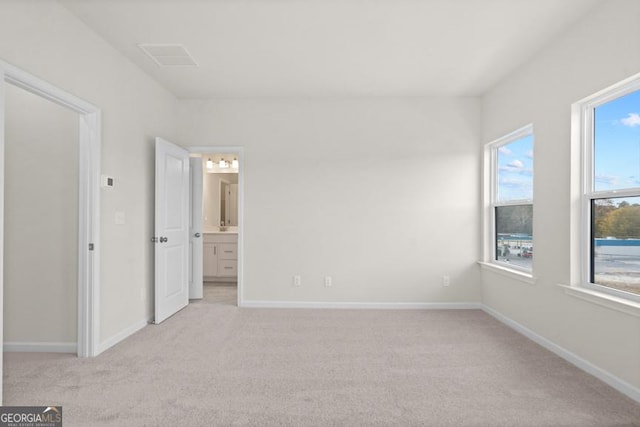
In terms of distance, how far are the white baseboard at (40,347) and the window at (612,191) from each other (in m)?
4.34

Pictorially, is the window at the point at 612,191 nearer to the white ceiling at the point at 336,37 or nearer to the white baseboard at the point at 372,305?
the white ceiling at the point at 336,37

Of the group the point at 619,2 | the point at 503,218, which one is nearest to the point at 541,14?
the point at 619,2

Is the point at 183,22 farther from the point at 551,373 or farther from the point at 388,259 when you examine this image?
the point at 551,373

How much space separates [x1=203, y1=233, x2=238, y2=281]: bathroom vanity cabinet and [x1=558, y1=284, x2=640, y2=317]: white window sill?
16.1ft

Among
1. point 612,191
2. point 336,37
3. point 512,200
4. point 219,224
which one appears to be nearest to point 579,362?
point 612,191

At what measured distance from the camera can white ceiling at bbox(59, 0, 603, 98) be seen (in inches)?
106

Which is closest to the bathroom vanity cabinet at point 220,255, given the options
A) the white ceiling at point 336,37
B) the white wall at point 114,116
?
the white wall at point 114,116

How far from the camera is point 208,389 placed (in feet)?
8.15

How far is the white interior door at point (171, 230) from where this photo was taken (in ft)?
13.1

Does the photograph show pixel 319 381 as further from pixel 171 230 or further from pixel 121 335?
pixel 171 230

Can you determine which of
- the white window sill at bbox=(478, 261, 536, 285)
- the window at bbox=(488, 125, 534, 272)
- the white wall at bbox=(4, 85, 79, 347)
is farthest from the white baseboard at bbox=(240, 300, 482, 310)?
the white wall at bbox=(4, 85, 79, 347)

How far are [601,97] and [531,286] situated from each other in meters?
1.77

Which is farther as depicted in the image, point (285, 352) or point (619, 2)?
point (285, 352)

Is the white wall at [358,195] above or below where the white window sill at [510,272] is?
above
